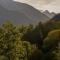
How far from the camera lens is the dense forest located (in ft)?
106

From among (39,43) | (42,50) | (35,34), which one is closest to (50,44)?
(42,50)

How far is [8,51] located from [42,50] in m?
4.15

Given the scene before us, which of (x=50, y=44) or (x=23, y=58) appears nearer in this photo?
(x=50, y=44)

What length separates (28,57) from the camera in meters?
37.8

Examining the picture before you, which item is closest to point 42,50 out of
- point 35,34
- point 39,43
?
point 39,43

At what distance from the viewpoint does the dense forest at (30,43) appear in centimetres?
3222

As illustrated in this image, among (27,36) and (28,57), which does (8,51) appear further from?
(27,36)

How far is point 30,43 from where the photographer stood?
128 feet

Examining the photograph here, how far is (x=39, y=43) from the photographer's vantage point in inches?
1459

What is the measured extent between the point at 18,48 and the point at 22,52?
118 centimetres

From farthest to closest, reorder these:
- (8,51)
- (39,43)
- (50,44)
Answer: (39,43) → (8,51) → (50,44)

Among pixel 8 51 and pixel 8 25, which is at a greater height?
pixel 8 25

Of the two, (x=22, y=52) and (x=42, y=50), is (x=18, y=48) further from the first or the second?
(x=42, y=50)


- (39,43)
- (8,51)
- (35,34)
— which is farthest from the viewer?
(35,34)
